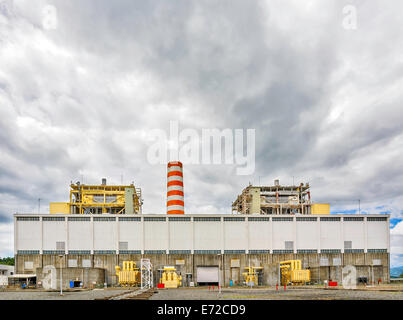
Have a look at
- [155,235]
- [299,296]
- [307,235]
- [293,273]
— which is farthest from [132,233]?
[299,296]

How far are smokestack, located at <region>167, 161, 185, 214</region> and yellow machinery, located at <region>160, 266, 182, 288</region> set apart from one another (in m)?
10.9

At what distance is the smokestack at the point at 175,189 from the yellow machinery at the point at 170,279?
35.8 ft

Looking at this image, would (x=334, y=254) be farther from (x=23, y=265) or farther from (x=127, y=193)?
(x=23, y=265)

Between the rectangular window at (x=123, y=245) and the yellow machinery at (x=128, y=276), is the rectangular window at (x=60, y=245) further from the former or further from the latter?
the yellow machinery at (x=128, y=276)

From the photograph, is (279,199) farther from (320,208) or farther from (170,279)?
(170,279)

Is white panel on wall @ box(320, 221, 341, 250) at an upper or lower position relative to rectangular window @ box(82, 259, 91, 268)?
upper

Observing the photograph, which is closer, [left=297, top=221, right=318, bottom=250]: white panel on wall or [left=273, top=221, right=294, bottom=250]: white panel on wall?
[left=273, top=221, right=294, bottom=250]: white panel on wall

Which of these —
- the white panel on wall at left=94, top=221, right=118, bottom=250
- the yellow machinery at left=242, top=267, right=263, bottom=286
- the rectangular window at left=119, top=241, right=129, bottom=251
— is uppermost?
the white panel on wall at left=94, top=221, right=118, bottom=250

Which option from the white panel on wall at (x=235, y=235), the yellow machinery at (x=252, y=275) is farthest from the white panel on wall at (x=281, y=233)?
the yellow machinery at (x=252, y=275)

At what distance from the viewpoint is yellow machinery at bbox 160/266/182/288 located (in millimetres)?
50406

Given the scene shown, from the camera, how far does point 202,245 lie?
2250 inches

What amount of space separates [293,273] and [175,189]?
80.0 ft

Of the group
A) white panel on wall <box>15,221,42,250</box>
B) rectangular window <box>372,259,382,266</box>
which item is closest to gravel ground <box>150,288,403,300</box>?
rectangular window <box>372,259,382,266</box>

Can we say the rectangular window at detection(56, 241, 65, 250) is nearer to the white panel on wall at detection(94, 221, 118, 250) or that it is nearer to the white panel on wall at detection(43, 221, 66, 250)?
the white panel on wall at detection(43, 221, 66, 250)
